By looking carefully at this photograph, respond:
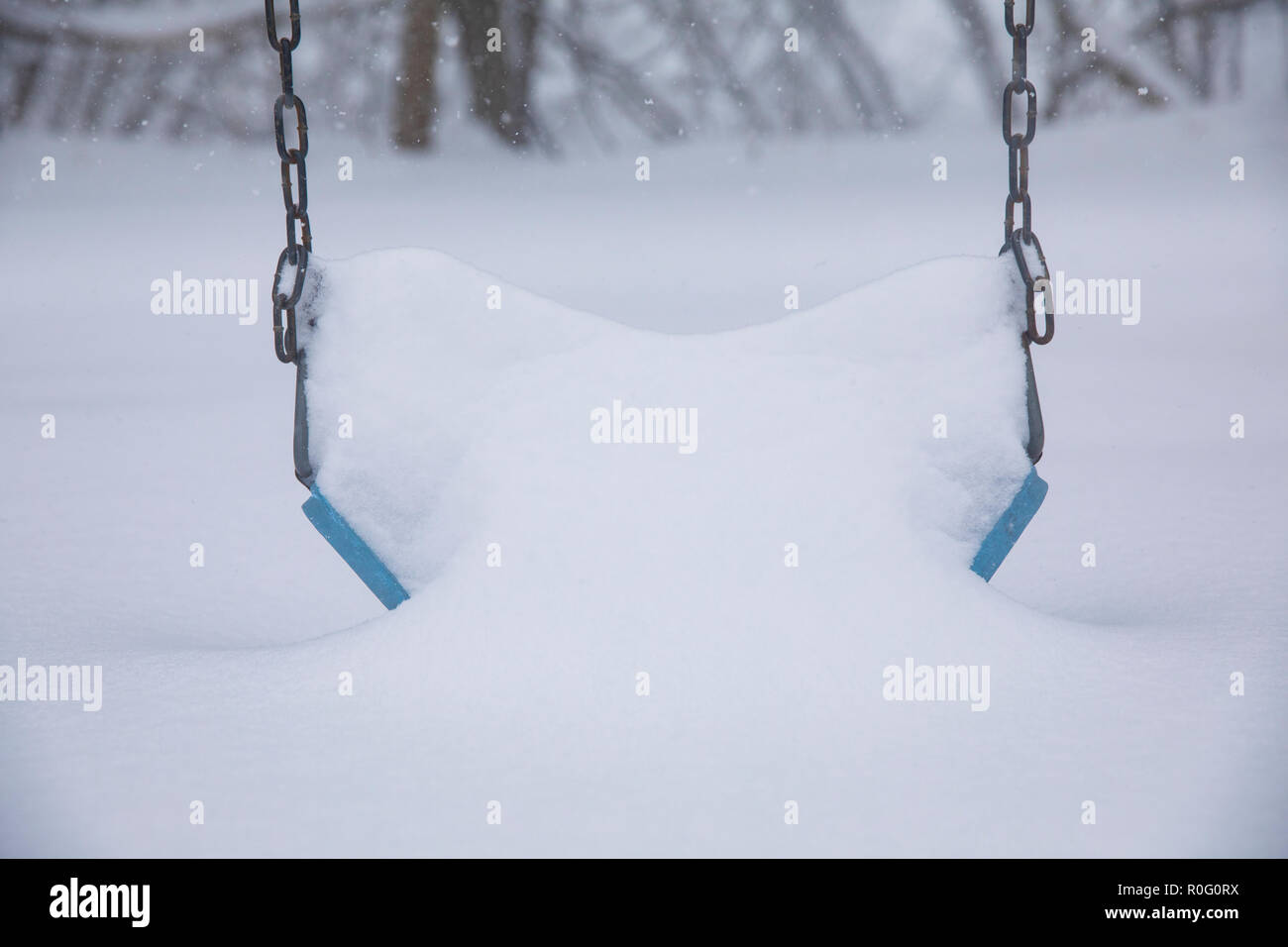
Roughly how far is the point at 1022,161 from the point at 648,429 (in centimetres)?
62

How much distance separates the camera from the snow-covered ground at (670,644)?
1104 millimetres

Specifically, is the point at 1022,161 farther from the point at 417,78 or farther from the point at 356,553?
the point at 417,78

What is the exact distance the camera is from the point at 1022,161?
5.18ft

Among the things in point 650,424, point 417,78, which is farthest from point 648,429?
point 417,78

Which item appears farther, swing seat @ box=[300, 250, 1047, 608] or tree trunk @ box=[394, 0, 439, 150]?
tree trunk @ box=[394, 0, 439, 150]

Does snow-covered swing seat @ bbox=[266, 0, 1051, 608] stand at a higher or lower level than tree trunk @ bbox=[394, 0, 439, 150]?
lower

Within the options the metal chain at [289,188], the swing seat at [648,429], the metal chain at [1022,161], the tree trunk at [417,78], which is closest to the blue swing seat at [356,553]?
the swing seat at [648,429]

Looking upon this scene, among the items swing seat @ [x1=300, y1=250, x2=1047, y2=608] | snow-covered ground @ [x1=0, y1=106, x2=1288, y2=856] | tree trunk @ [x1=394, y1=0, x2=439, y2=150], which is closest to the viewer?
snow-covered ground @ [x1=0, y1=106, x2=1288, y2=856]

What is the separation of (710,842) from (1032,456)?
86 cm

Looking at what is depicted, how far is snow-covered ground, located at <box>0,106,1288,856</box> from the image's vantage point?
1.10 metres

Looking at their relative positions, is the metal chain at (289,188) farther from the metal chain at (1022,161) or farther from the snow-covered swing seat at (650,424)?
the metal chain at (1022,161)

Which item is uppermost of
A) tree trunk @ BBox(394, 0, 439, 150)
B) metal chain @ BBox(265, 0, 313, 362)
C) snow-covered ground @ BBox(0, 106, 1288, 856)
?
tree trunk @ BBox(394, 0, 439, 150)

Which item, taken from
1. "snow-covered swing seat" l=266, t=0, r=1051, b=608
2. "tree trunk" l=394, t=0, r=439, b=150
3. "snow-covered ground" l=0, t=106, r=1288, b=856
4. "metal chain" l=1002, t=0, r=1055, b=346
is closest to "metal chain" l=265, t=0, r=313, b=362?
"snow-covered swing seat" l=266, t=0, r=1051, b=608

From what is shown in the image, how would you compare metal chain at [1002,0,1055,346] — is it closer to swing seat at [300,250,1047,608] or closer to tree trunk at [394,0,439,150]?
swing seat at [300,250,1047,608]
